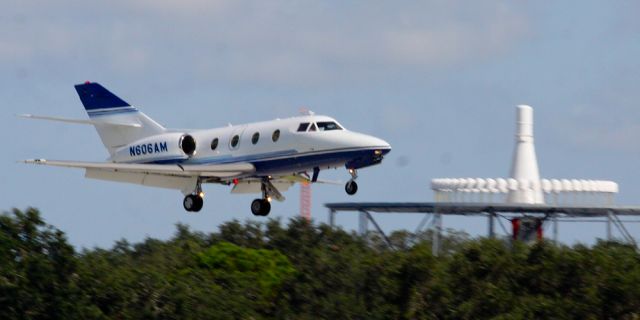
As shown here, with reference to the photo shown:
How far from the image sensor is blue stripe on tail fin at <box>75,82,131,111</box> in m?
66.9

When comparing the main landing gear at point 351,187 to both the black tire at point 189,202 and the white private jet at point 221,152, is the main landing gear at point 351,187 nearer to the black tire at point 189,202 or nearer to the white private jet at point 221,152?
the white private jet at point 221,152

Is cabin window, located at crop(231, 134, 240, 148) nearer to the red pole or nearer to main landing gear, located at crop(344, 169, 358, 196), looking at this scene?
main landing gear, located at crop(344, 169, 358, 196)

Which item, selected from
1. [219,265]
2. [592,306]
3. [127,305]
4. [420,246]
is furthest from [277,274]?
[592,306]

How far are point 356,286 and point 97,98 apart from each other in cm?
1416

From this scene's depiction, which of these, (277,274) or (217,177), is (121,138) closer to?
(217,177)

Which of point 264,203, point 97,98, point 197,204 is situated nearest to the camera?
point 264,203

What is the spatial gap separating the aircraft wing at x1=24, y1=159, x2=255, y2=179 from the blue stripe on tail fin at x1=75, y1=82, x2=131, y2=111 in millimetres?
5462

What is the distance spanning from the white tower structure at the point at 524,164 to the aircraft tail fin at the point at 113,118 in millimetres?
15652

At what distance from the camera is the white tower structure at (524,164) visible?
66062 millimetres

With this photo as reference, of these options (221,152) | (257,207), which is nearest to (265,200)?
(257,207)

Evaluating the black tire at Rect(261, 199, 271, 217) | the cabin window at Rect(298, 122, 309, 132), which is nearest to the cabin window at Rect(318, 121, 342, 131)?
the cabin window at Rect(298, 122, 309, 132)

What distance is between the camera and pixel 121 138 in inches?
2586

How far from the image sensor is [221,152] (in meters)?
61.1

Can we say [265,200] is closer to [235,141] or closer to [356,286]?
[235,141]
